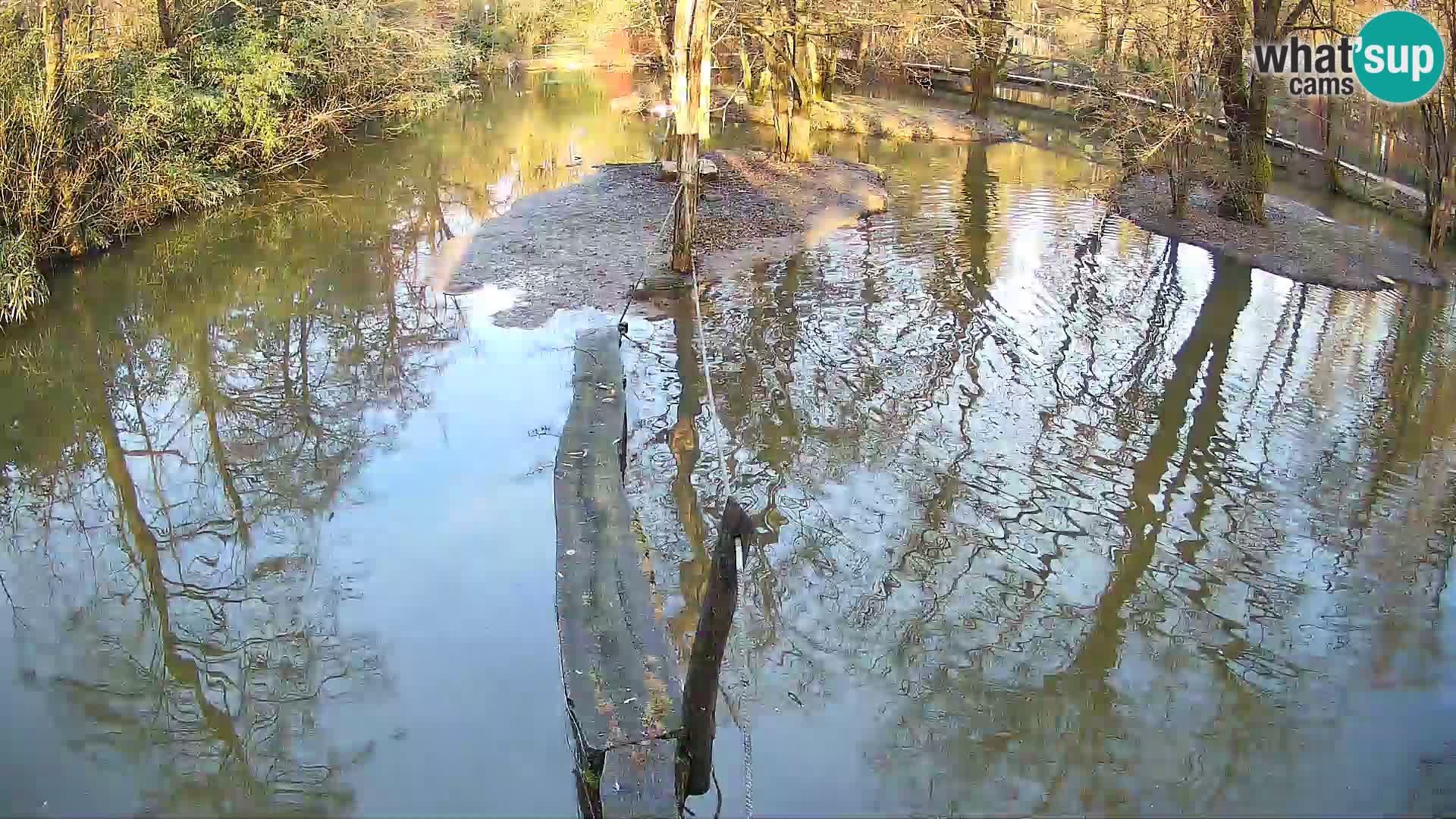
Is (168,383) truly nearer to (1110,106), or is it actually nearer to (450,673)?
(450,673)

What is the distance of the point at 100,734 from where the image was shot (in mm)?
6094

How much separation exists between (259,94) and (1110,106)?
531 inches

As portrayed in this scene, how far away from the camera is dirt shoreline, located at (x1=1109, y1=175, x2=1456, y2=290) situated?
47.0ft

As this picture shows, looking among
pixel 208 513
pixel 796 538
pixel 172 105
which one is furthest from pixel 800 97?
pixel 208 513

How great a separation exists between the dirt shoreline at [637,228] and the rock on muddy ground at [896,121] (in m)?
4.43

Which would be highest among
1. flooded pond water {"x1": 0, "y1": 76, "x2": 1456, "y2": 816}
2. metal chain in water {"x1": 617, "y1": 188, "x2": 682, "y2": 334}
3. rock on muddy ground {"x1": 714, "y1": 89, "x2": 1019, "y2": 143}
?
rock on muddy ground {"x1": 714, "y1": 89, "x2": 1019, "y2": 143}

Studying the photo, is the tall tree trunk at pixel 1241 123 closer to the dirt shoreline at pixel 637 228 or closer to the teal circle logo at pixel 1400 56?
the teal circle logo at pixel 1400 56

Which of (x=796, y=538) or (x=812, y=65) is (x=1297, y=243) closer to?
(x=812, y=65)

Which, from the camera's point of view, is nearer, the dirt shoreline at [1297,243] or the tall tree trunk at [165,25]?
the dirt shoreline at [1297,243]

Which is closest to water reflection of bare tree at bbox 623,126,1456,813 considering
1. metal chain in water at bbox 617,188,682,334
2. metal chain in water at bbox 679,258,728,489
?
metal chain in water at bbox 679,258,728,489

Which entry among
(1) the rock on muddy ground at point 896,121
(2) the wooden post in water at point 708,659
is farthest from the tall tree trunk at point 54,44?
(1) the rock on muddy ground at point 896,121

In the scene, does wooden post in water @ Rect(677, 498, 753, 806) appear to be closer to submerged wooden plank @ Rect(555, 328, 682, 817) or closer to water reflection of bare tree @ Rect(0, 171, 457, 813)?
submerged wooden plank @ Rect(555, 328, 682, 817)

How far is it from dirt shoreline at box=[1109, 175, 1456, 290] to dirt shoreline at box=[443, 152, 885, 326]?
445 centimetres

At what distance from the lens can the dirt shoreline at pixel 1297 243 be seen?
14312 mm
